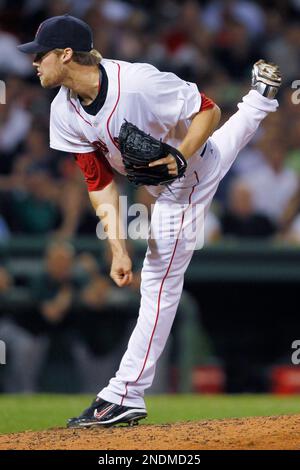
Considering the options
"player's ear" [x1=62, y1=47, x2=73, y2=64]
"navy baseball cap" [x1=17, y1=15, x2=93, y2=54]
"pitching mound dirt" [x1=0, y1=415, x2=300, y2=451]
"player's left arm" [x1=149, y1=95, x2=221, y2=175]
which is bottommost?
"pitching mound dirt" [x1=0, y1=415, x2=300, y2=451]

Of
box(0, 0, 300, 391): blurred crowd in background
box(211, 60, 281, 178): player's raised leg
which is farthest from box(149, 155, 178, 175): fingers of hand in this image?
box(0, 0, 300, 391): blurred crowd in background

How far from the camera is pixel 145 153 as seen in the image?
4.93 m

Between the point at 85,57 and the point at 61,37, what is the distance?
15 cm

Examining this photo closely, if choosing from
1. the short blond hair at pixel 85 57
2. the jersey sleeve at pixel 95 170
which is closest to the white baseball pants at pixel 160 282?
the jersey sleeve at pixel 95 170

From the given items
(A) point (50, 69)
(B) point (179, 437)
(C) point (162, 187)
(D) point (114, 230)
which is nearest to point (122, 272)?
(D) point (114, 230)

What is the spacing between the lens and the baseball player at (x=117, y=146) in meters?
5.08

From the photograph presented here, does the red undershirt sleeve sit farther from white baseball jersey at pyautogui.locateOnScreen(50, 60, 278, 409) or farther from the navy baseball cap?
the navy baseball cap

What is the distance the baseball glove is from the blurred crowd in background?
3891mm

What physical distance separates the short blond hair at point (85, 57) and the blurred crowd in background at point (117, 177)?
152 inches

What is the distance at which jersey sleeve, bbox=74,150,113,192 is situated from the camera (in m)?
5.35

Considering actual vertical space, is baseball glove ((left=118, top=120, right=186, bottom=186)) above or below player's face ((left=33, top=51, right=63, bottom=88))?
below

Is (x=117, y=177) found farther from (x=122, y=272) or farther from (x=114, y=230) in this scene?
(x=122, y=272)

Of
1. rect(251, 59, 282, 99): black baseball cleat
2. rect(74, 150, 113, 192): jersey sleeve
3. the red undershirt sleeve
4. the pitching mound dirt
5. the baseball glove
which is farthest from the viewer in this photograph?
rect(251, 59, 282, 99): black baseball cleat

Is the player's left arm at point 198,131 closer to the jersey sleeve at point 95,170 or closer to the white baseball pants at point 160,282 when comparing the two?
the white baseball pants at point 160,282
